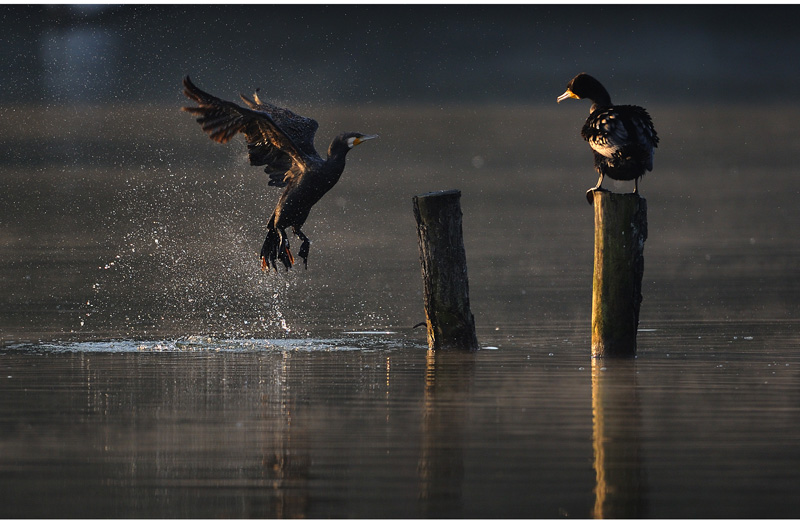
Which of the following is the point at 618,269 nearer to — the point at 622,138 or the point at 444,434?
the point at 622,138

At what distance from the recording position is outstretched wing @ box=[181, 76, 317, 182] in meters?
11.2

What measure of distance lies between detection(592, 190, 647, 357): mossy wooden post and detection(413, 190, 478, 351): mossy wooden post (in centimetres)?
117

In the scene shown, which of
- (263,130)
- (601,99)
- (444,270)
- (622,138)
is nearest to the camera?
(622,138)

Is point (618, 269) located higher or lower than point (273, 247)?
lower

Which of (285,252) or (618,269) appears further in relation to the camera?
(285,252)

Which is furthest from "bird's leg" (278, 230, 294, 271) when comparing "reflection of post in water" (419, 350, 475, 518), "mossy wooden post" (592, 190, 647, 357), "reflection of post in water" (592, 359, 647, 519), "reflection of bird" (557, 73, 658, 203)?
"reflection of post in water" (592, 359, 647, 519)

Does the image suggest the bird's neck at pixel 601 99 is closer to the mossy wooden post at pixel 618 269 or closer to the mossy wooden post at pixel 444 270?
the mossy wooden post at pixel 618 269

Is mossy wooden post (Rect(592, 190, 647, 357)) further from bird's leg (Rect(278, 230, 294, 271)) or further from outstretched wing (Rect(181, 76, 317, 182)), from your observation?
bird's leg (Rect(278, 230, 294, 271))

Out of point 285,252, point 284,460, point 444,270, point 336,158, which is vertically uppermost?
point 336,158

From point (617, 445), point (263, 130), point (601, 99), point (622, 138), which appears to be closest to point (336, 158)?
point (263, 130)

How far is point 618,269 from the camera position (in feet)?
34.3

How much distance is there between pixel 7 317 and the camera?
1421 cm

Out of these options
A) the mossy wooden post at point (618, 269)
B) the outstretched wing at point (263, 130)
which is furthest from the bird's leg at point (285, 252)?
the mossy wooden post at point (618, 269)

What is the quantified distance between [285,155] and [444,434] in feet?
19.6
